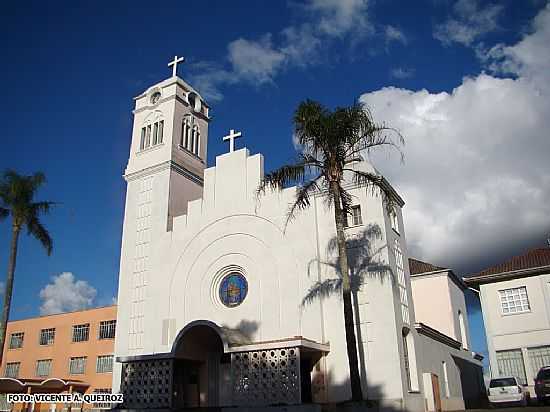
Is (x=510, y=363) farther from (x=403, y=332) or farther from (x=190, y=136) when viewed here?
(x=190, y=136)

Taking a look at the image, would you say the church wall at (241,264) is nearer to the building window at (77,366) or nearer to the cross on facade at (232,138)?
the cross on facade at (232,138)

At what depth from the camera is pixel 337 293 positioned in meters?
23.0

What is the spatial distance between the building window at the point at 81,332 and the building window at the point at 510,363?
92.3 ft

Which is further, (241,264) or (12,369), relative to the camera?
(12,369)

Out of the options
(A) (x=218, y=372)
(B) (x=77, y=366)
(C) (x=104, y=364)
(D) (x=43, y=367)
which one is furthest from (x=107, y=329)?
(A) (x=218, y=372)

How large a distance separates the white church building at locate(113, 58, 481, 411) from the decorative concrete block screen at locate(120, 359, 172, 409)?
0.20 ft

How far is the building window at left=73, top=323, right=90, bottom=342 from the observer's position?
3991 centimetres

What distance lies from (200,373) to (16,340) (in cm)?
2612

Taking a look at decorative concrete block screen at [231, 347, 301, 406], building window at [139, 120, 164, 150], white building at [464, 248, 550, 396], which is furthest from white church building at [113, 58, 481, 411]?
white building at [464, 248, 550, 396]

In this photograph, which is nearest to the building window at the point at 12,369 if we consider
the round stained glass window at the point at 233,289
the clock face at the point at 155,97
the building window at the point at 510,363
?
the clock face at the point at 155,97

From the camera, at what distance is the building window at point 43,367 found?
4155 centimetres

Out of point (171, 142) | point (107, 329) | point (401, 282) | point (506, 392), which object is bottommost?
point (506, 392)

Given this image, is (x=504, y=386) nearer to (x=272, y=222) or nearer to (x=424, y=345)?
(x=424, y=345)

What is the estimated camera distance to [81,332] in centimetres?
4028
